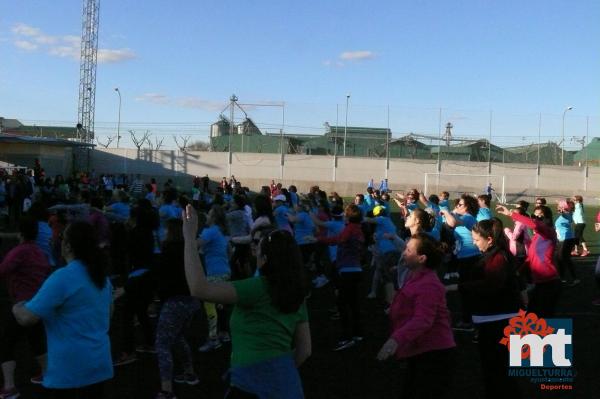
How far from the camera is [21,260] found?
524 cm

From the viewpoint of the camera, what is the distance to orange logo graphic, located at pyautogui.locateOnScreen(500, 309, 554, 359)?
15.8ft

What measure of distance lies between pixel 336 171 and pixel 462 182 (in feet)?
30.7

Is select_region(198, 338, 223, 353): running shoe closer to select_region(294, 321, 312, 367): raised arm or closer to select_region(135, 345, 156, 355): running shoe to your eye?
select_region(135, 345, 156, 355): running shoe

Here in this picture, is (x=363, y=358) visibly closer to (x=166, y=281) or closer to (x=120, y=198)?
(x=166, y=281)

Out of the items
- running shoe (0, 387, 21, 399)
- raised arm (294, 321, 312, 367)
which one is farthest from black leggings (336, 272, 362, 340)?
raised arm (294, 321, 312, 367)

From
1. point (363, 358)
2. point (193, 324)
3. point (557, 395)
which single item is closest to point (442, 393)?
point (557, 395)

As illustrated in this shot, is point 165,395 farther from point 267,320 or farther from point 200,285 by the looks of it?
point 200,285

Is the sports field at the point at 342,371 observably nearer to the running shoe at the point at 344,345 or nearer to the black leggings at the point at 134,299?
the running shoe at the point at 344,345

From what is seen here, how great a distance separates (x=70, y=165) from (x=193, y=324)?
38.3 m

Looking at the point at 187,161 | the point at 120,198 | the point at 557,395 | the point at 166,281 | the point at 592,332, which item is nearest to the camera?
the point at 166,281

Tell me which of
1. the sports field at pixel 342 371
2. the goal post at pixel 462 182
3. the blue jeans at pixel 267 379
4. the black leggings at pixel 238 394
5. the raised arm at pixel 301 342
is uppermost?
the goal post at pixel 462 182

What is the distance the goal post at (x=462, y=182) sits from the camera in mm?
45875
